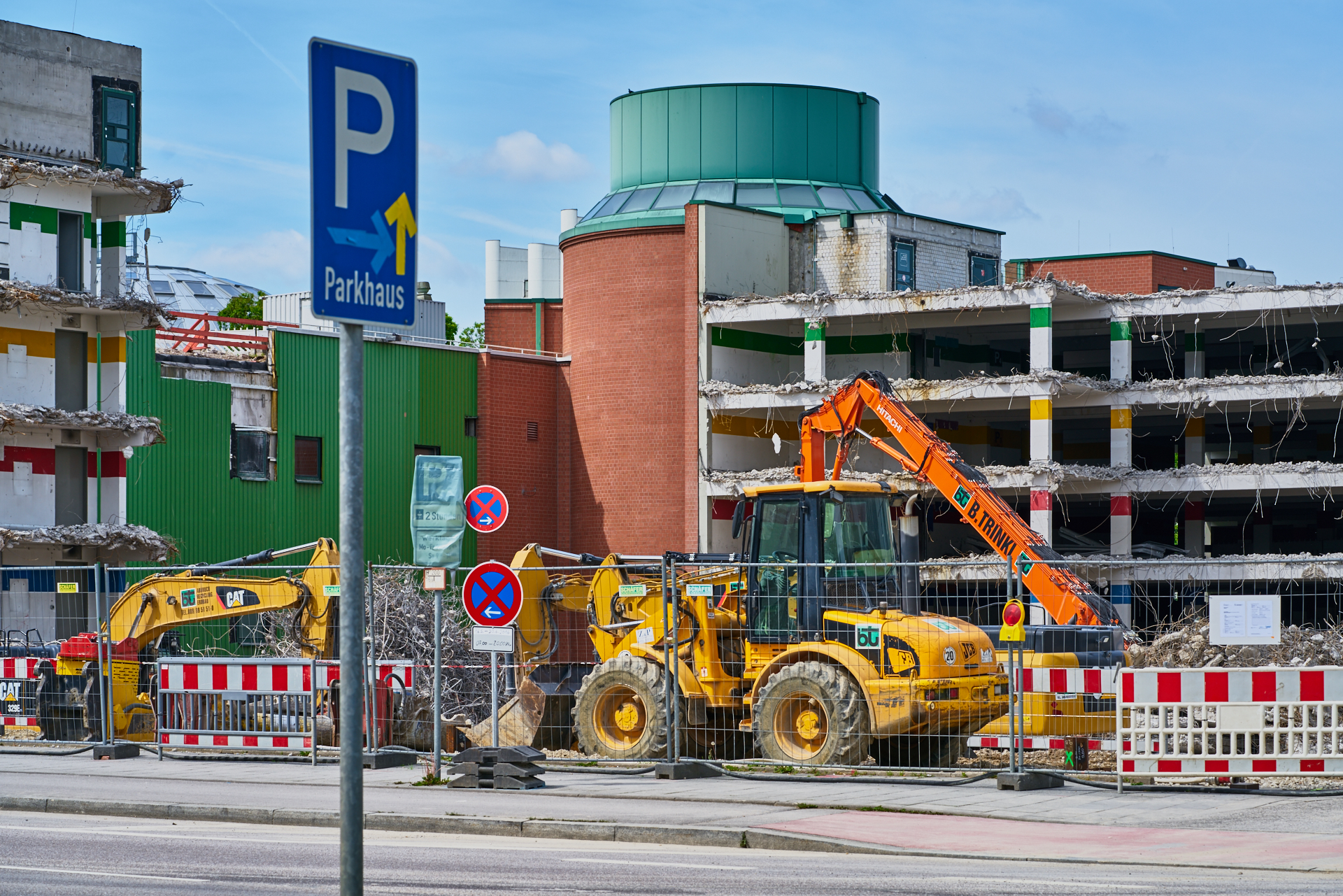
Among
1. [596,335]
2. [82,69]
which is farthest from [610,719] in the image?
[596,335]

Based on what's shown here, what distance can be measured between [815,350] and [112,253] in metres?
18.4

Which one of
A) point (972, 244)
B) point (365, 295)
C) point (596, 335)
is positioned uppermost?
point (972, 244)

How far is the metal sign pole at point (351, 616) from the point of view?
5.11 meters

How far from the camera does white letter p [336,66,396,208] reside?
17.5 ft

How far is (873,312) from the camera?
149 ft

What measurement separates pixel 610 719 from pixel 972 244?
36.5 meters

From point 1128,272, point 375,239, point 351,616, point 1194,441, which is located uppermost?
point 1128,272

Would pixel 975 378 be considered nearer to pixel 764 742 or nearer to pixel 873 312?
pixel 873 312

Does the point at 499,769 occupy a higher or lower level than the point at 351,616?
lower

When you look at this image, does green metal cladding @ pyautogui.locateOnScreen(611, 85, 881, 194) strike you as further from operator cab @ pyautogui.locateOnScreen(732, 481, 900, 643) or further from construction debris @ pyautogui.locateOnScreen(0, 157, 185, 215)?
operator cab @ pyautogui.locateOnScreen(732, 481, 900, 643)

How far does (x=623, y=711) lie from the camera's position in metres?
19.7

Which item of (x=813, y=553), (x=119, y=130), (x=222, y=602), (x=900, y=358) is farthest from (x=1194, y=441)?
(x=222, y=602)

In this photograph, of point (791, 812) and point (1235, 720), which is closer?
point (791, 812)

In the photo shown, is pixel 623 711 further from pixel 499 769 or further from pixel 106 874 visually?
pixel 106 874
